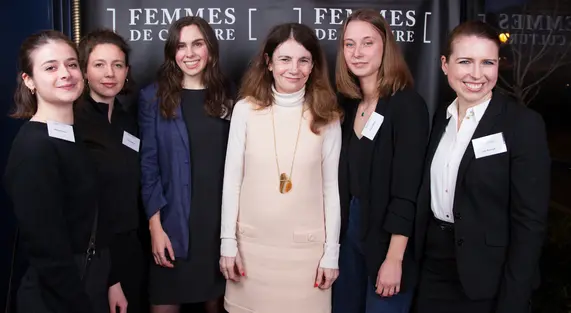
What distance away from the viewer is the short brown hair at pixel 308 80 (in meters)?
2.40

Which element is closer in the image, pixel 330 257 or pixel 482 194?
pixel 482 194

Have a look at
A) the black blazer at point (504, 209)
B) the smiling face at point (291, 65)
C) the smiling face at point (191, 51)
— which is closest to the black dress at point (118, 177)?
the smiling face at point (191, 51)

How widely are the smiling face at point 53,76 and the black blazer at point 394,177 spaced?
1174 millimetres

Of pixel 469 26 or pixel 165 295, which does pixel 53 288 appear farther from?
pixel 469 26

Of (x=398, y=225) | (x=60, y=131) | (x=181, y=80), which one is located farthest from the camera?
(x=181, y=80)

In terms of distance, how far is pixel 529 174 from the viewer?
6.28ft

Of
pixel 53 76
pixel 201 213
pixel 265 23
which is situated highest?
pixel 265 23

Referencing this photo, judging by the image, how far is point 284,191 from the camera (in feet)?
7.77

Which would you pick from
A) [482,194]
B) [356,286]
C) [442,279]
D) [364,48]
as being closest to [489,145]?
[482,194]

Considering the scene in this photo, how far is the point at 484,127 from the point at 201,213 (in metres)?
1.33

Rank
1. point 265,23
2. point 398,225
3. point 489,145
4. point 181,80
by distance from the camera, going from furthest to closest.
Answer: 1. point 265,23
2. point 181,80
3. point 398,225
4. point 489,145

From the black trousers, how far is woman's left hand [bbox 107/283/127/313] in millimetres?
1281

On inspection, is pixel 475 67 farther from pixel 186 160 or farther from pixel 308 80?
pixel 186 160

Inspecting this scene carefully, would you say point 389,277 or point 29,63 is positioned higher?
point 29,63
